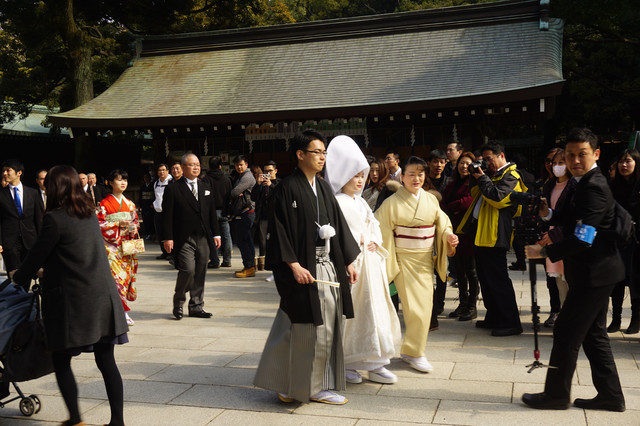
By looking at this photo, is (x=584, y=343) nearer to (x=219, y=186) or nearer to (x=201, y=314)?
(x=201, y=314)

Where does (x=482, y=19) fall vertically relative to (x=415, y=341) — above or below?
above

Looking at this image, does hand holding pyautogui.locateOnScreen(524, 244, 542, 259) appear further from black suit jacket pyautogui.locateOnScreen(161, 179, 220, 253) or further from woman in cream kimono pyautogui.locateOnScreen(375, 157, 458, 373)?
black suit jacket pyautogui.locateOnScreen(161, 179, 220, 253)

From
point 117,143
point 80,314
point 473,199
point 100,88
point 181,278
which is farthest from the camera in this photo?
point 100,88

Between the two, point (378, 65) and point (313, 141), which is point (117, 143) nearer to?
point (378, 65)

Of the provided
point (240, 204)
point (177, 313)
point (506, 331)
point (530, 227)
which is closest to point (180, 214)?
point (177, 313)

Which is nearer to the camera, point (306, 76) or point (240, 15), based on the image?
point (306, 76)

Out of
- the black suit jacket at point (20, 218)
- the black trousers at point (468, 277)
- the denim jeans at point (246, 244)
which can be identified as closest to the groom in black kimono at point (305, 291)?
the black trousers at point (468, 277)

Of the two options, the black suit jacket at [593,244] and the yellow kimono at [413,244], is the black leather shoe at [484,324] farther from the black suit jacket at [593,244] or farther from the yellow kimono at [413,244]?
the black suit jacket at [593,244]

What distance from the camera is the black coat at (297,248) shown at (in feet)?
12.1

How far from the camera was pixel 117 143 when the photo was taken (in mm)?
19734

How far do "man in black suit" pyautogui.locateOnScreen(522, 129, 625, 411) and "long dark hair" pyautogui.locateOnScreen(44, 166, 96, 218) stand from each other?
274 centimetres

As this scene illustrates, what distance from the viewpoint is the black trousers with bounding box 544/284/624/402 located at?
3430 mm

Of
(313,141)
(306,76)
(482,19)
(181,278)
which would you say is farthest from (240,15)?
(313,141)

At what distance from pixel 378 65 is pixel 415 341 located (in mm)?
10766
